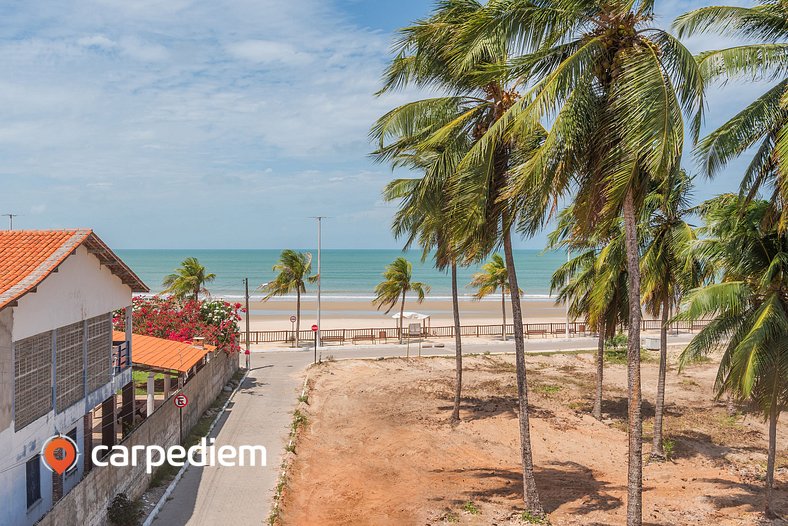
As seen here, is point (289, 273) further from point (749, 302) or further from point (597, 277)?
point (749, 302)

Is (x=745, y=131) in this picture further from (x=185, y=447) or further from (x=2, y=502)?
(x=185, y=447)

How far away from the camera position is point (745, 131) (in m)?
11.0

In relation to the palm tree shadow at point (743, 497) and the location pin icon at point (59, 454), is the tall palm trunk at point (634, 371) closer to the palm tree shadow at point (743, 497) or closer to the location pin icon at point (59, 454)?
the palm tree shadow at point (743, 497)

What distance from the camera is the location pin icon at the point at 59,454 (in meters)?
12.3

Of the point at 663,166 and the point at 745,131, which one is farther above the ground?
the point at 745,131

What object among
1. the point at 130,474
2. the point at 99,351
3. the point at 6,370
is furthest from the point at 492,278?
the point at 6,370

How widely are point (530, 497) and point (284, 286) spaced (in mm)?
28673

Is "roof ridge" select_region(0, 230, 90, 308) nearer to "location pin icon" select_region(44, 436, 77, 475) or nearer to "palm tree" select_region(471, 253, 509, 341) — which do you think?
"location pin icon" select_region(44, 436, 77, 475)

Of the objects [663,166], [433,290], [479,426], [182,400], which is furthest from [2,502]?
[433,290]

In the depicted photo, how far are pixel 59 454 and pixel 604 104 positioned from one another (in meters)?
13.7

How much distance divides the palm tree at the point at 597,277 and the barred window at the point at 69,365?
46.3 ft

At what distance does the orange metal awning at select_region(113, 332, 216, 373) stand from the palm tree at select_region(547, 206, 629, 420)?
13.2 meters

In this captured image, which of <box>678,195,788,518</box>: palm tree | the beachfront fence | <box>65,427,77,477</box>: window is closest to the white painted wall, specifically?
<box>65,427,77,477</box>: window

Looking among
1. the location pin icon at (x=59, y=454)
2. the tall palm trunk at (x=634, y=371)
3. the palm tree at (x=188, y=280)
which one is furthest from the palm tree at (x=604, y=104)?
the palm tree at (x=188, y=280)
